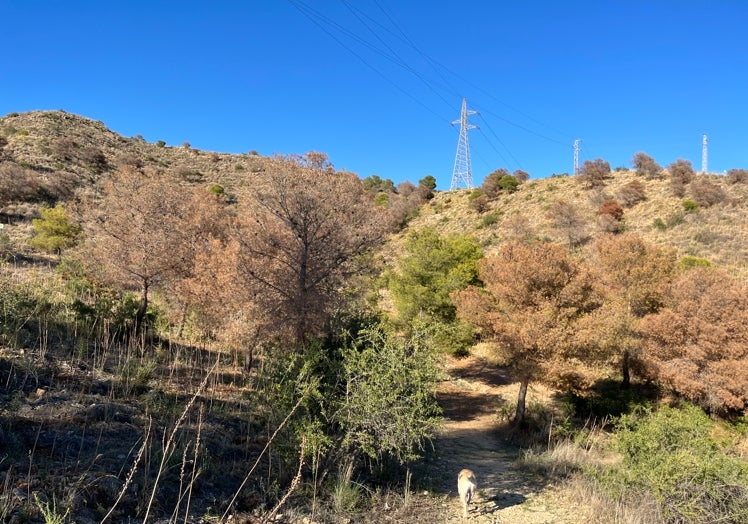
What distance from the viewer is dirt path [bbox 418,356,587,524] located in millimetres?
6848

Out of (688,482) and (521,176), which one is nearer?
(688,482)

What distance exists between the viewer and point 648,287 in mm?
16453

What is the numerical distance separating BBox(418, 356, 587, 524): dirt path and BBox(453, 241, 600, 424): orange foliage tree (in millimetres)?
1759

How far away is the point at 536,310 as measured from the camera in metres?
12.2

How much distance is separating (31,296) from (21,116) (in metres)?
54.6

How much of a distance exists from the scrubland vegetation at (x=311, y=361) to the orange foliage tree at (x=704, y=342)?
0.19 ft

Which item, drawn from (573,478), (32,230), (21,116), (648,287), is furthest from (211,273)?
(21,116)

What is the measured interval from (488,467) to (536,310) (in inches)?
181

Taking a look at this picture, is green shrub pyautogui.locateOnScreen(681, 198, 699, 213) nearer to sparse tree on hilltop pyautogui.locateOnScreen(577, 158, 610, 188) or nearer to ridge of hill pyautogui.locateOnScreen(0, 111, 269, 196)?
sparse tree on hilltop pyautogui.locateOnScreen(577, 158, 610, 188)

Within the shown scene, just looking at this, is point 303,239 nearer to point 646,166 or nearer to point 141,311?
point 141,311

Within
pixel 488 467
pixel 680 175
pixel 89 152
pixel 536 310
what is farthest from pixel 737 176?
pixel 89 152

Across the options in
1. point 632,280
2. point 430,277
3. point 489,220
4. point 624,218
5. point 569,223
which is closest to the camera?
point 632,280

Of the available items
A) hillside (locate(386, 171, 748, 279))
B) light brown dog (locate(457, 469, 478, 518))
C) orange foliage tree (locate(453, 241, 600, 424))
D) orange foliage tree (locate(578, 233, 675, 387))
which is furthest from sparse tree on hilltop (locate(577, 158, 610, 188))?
light brown dog (locate(457, 469, 478, 518))

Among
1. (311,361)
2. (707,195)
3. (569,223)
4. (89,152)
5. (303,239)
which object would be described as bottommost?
(311,361)
